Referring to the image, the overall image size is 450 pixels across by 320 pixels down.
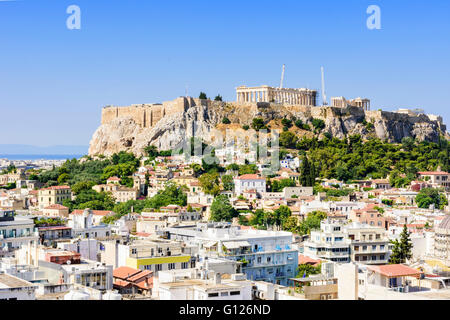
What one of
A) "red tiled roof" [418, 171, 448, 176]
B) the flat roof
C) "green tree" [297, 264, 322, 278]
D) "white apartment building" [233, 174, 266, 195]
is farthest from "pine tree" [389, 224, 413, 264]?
"red tiled roof" [418, 171, 448, 176]

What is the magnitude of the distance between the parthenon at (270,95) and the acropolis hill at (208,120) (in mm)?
41

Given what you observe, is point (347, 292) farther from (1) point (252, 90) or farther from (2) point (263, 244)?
(1) point (252, 90)

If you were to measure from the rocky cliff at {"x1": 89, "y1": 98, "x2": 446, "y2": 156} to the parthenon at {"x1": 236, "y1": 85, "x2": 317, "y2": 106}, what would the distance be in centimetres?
107

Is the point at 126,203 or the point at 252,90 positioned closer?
the point at 126,203

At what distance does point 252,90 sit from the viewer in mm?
30094

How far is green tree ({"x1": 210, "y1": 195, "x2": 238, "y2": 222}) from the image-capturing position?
17031 millimetres

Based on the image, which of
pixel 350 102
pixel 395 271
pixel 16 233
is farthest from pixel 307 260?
pixel 350 102

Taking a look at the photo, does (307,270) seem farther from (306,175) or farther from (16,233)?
(306,175)

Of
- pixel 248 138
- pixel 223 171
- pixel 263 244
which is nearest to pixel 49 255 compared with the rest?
pixel 263 244

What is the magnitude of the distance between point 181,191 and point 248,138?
21.1ft

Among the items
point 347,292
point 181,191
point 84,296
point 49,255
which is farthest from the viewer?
point 181,191

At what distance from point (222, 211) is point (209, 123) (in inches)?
394

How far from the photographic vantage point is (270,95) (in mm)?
29828
